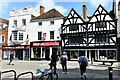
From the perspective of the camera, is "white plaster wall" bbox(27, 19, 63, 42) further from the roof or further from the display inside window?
the display inside window

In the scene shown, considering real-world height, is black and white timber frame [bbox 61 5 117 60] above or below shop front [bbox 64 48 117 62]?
above

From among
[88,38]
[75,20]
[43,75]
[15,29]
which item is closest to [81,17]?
[75,20]

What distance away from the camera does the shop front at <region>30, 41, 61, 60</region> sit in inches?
1380

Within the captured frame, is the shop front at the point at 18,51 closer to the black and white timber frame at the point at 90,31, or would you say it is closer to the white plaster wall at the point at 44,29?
the white plaster wall at the point at 44,29

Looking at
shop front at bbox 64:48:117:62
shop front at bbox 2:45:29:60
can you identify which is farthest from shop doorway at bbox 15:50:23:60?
shop front at bbox 64:48:117:62

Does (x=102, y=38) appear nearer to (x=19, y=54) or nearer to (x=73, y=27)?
(x=73, y=27)

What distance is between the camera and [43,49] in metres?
36.4

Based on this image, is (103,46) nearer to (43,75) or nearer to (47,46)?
(47,46)

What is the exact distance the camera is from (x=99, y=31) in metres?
32.3


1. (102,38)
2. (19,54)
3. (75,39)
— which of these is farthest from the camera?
(19,54)

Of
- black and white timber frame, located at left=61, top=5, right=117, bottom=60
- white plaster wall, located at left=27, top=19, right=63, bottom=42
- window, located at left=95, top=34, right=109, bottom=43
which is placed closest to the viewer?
black and white timber frame, located at left=61, top=5, right=117, bottom=60

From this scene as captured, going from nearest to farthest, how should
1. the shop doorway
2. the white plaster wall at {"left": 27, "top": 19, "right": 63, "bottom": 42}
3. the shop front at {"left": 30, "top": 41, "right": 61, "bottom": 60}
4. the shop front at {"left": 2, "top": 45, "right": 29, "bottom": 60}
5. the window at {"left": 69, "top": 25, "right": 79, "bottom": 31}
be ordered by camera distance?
the window at {"left": 69, "top": 25, "right": 79, "bottom": 31} < the shop front at {"left": 30, "top": 41, "right": 61, "bottom": 60} < the white plaster wall at {"left": 27, "top": 19, "right": 63, "bottom": 42} < the shop front at {"left": 2, "top": 45, "right": 29, "bottom": 60} < the shop doorway

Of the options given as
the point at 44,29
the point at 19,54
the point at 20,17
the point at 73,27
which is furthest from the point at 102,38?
the point at 20,17

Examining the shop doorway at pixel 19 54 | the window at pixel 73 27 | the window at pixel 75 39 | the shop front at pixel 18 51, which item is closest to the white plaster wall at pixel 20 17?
the shop front at pixel 18 51
